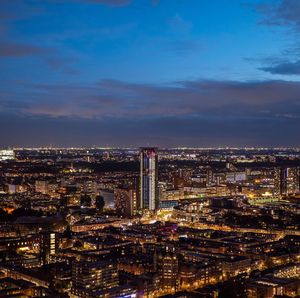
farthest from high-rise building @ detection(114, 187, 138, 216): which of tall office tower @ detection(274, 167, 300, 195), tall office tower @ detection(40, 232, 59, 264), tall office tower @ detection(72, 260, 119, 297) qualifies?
tall office tower @ detection(274, 167, 300, 195)

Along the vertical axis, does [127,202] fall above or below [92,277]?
above

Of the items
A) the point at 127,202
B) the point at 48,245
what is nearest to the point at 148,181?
the point at 127,202

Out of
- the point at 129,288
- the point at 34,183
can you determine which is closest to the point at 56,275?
the point at 129,288

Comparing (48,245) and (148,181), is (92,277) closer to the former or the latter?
(48,245)

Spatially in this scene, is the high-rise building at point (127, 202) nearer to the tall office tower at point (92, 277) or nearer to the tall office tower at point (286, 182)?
the tall office tower at point (92, 277)

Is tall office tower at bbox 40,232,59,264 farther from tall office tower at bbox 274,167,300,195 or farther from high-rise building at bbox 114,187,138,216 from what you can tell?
tall office tower at bbox 274,167,300,195

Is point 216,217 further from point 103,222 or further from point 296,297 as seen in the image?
point 296,297
